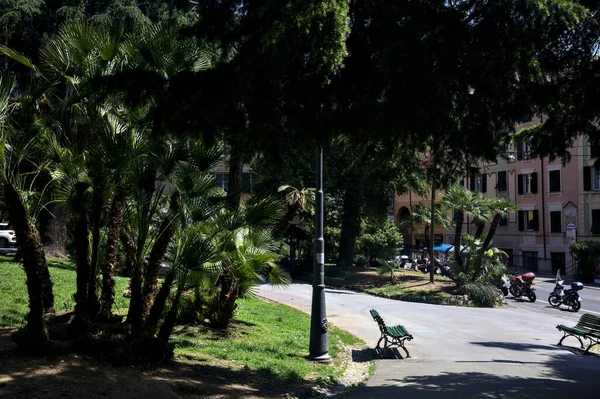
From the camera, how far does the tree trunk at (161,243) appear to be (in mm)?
8742

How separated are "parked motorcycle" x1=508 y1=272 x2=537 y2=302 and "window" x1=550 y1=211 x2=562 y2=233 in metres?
19.3

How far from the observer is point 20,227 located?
7684 mm

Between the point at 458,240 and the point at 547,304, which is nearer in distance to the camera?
the point at 547,304

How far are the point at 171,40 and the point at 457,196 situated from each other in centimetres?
2111

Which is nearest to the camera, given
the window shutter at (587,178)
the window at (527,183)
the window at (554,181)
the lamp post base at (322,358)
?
the lamp post base at (322,358)

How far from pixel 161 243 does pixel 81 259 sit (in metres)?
1.14

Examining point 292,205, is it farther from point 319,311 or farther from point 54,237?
point 54,237

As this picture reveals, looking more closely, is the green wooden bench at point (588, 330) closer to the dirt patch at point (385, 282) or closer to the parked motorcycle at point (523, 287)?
the dirt patch at point (385, 282)

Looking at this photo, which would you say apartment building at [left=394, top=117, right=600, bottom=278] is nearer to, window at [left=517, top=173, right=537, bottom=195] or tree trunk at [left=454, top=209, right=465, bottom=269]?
window at [left=517, top=173, right=537, bottom=195]

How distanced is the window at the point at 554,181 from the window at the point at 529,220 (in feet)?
8.64

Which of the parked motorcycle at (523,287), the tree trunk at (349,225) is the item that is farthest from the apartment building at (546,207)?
the parked motorcycle at (523,287)

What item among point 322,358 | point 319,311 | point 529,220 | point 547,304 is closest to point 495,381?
point 322,358

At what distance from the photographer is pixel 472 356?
1286cm

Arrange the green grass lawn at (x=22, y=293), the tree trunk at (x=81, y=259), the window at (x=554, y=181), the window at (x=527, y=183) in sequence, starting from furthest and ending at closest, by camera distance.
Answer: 1. the window at (x=527, y=183)
2. the window at (x=554, y=181)
3. the green grass lawn at (x=22, y=293)
4. the tree trunk at (x=81, y=259)
